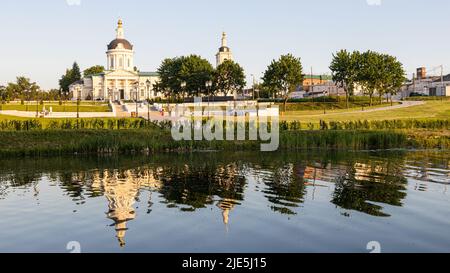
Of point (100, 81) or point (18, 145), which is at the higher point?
point (100, 81)

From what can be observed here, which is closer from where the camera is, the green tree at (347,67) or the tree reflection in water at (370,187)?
the tree reflection in water at (370,187)

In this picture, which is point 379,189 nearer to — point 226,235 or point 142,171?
point 226,235

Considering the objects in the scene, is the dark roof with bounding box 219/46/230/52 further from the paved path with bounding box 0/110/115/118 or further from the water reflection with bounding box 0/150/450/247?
the water reflection with bounding box 0/150/450/247

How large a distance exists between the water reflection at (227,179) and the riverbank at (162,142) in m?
4.32

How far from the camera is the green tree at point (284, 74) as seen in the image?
89.0 metres

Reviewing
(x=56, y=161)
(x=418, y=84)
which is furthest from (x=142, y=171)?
(x=418, y=84)

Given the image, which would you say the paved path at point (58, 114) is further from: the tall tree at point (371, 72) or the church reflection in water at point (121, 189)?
the church reflection in water at point (121, 189)

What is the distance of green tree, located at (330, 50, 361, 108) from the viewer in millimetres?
88625

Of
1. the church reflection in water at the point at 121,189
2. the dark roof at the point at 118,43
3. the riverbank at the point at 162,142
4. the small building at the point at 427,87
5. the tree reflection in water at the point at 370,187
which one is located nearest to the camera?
the church reflection in water at the point at 121,189

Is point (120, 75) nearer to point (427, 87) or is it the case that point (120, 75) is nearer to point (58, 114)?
point (58, 114)

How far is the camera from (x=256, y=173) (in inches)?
1142

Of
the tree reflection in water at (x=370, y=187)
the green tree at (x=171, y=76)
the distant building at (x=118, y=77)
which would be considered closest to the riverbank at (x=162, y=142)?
the tree reflection in water at (x=370, y=187)
